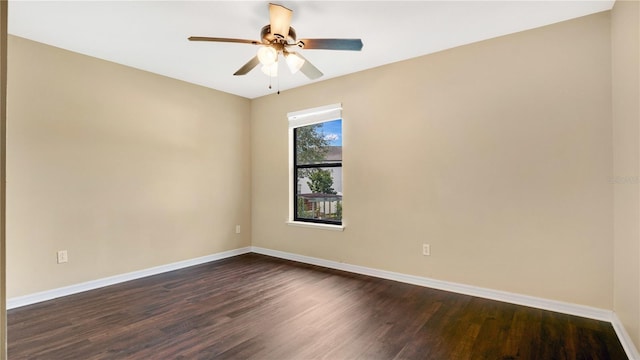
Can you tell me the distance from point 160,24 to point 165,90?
4.66ft

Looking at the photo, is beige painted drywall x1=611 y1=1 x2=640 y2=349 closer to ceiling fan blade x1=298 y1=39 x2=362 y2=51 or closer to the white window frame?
ceiling fan blade x1=298 y1=39 x2=362 y2=51

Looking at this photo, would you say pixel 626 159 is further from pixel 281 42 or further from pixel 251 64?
pixel 251 64

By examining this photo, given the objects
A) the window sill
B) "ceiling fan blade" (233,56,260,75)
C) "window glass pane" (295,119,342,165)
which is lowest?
the window sill

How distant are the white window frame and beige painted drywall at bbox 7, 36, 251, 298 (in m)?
0.96

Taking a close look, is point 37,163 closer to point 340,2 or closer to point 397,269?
point 340,2

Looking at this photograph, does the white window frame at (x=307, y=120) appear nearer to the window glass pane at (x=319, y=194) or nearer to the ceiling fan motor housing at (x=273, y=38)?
the window glass pane at (x=319, y=194)

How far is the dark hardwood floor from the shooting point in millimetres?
1991

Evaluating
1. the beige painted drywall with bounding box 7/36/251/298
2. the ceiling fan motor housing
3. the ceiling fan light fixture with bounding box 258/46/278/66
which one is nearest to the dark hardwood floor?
the beige painted drywall with bounding box 7/36/251/298

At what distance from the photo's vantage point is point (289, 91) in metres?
4.39

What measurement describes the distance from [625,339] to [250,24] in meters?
3.64

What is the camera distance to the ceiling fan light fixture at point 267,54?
2244 mm

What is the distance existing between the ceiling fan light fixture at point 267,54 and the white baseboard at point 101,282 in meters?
2.95

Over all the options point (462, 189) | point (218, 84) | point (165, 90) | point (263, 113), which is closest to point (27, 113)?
point (165, 90)

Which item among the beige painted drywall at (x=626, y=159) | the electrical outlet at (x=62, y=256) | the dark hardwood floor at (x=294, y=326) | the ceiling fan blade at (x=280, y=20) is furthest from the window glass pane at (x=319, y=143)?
the electrical outlet at (x=62, y=256)
